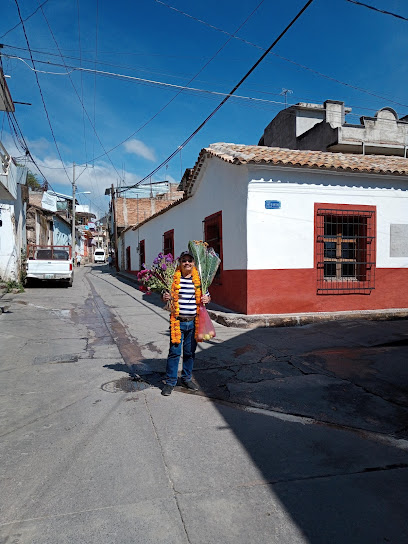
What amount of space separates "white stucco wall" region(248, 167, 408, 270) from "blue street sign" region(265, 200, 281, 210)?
0.06m

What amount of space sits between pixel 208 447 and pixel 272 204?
21.1 feet

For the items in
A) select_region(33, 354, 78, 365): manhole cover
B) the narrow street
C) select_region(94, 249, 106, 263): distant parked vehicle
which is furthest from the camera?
select_region(94, 249, 106, 263): distant parked vehicle

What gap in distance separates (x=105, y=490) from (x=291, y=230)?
23.6 feet

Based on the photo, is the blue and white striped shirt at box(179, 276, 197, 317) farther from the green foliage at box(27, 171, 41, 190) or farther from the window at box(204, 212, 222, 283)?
the green foliage at box(27, 171, 41, 190)

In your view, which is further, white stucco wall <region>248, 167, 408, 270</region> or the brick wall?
the brick wall

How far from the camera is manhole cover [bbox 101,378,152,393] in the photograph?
426cm

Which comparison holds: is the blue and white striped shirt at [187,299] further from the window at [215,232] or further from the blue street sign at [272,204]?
the window at [215,232]

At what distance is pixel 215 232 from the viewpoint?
426 inches

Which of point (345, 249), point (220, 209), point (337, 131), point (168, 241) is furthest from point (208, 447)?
point (337, 131)

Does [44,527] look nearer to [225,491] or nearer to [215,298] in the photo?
[225,491]

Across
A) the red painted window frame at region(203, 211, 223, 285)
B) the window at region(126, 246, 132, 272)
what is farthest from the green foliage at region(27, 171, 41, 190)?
the red painted window frame at region(203, 211, 223, 285)

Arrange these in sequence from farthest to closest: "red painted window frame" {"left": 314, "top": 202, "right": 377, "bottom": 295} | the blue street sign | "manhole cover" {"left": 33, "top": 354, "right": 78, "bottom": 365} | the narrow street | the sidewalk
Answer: "red painted window frame" {"left": 314, "top": 202, "right": 377, "bottom": 295}
the blue street sign
the sidewalk
"manhole cover" {"left": 33, "top": 354, "right": 78, "bottom": 365}
the narrow street

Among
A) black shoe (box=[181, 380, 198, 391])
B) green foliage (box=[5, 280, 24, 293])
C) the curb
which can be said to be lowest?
black shoe (box=[181, 380, 198, 391])

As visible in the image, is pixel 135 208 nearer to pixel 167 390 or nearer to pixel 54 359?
pixel 54 359
